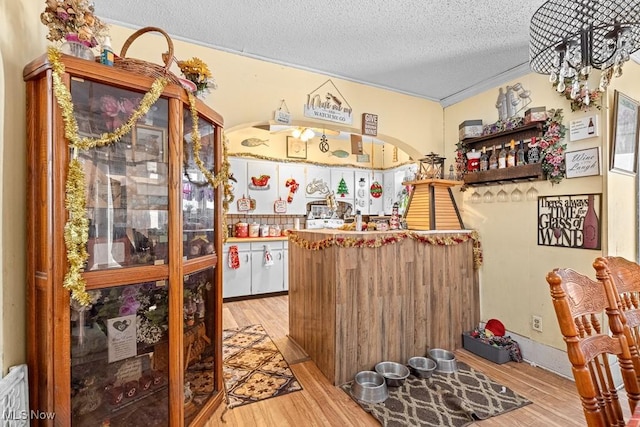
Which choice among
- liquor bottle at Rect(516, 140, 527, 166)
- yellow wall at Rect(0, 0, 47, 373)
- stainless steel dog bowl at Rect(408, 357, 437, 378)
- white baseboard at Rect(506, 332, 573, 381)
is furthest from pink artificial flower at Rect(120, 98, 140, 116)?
white baseboard at Rect(506, 332, 573, 381)

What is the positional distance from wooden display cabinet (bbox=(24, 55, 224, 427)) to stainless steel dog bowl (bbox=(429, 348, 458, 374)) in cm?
183

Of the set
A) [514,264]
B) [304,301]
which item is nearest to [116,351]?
[304,301]

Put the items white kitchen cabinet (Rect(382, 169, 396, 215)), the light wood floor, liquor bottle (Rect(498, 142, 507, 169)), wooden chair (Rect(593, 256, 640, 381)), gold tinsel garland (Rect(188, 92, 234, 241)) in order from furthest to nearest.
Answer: white kitchen cabinet (Rect(382, 169, 396, 215))
liquor bottle (Rect(498, 142, 507, 169))
the light wood floor
gold tinsel garland (Rect(188, 92, 234, 241))
wooden chair (Rect(593, 256, 640, 381))

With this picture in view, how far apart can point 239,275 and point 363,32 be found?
143 inches

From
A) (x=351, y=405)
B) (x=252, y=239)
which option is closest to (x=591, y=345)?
(x=351, y=405)

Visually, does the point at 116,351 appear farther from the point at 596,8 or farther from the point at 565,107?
the point at 565,107

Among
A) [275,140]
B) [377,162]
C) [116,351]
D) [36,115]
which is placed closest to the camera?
[36,115]

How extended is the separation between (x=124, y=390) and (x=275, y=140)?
4.27 m

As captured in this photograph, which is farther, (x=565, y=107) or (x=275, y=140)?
(x=275, y=140)

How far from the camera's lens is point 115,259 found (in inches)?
55.1

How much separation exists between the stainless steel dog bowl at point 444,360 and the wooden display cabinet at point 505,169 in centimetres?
163

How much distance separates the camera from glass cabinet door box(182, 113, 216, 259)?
1.66m

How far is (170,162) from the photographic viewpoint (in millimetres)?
1488

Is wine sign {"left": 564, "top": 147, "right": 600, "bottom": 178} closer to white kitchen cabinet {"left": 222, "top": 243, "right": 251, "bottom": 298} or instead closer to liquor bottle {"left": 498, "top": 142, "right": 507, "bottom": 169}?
liquor bottle {"left": 498, "top": 142, "right": 507, "bottom": 169}
